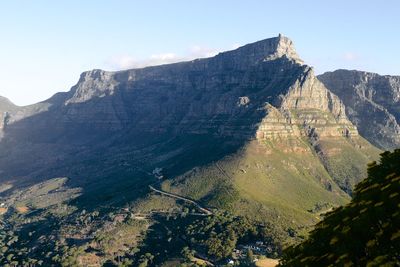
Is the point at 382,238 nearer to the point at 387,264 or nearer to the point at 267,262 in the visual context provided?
the point at 387,264

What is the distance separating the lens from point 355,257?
56.9 metres

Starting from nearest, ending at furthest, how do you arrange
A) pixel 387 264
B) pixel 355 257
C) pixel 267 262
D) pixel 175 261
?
pixel 387 264, pixel 355 257, pixel 267 262, pixel 175 261

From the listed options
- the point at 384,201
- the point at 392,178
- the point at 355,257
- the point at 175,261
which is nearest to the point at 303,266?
the point at 355,257

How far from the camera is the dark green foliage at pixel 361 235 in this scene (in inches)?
2176

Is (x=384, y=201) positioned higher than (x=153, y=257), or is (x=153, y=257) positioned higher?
(x=384, y=201)

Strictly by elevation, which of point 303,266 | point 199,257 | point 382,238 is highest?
point 382,238

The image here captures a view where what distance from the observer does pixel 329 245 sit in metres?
65.8

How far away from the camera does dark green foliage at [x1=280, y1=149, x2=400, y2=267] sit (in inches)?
2176

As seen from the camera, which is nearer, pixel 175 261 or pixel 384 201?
pixel 384 201

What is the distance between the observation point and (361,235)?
59.5 m

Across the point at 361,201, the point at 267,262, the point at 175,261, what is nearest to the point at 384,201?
the point at 361,201

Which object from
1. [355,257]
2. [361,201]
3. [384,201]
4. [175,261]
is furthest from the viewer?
Answer: [175,261]

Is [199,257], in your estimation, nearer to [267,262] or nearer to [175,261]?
[175,261]

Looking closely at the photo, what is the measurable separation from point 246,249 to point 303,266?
5248 inches
